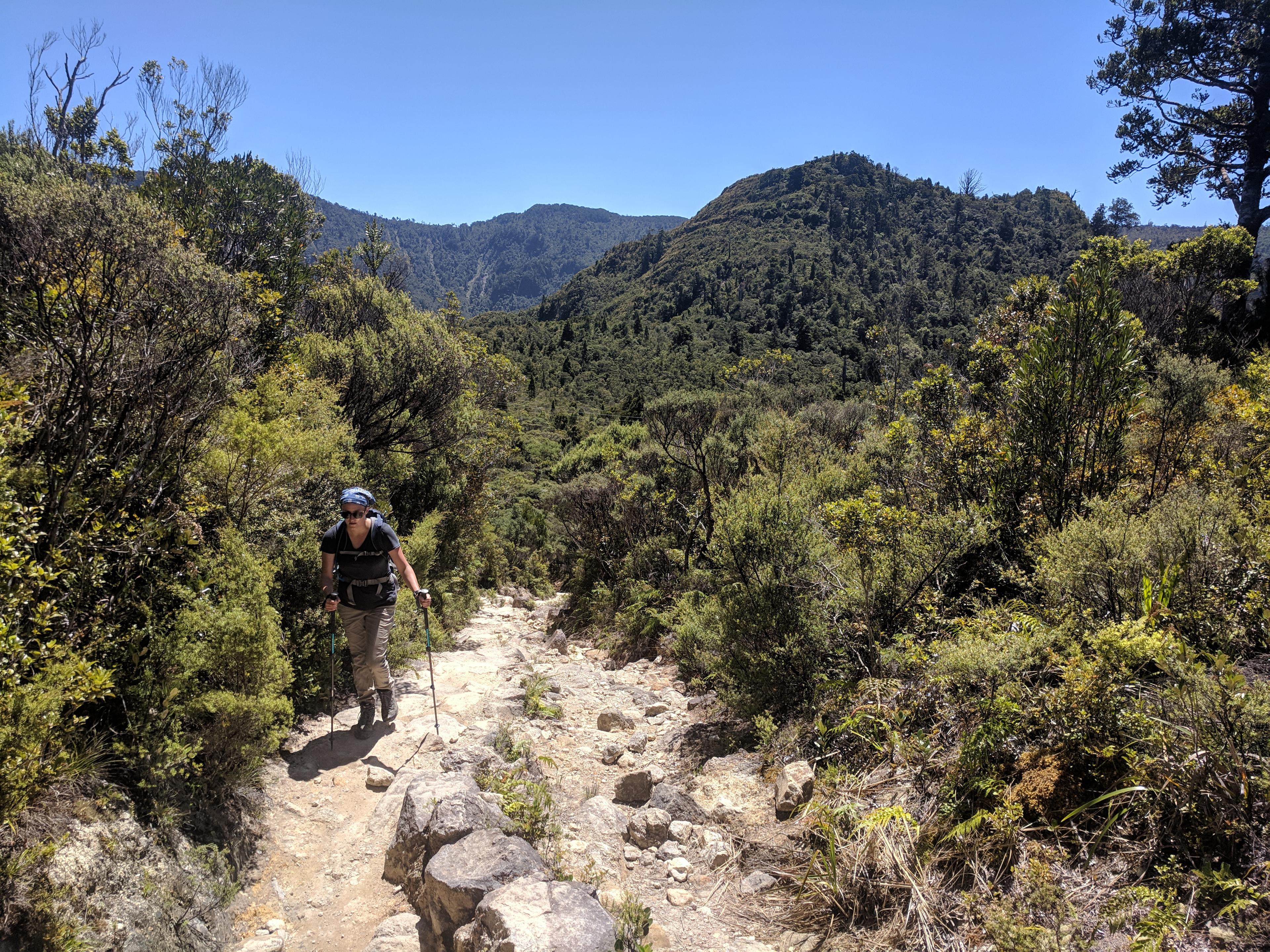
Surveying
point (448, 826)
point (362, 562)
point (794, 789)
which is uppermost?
point (362, 562)

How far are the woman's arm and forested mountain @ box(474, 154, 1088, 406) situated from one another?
95.2 ft

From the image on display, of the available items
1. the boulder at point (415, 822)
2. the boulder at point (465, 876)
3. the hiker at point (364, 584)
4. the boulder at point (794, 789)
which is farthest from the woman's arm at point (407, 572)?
the boulder at point (794, 789)

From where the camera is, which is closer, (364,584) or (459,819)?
(459,819)

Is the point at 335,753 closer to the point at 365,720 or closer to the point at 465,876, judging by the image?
the point at 365,720

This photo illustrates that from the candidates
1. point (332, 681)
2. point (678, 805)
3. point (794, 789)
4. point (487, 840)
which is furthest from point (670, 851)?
point (332, 681)

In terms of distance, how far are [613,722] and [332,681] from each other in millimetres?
3230

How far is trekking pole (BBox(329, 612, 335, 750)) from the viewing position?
4934 millimetres

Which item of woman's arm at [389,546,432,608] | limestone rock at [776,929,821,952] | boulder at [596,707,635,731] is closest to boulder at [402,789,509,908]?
woman's arm at [389,546,432,608]

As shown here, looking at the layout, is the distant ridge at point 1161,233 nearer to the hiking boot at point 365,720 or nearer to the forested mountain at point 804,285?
the forested mountain at point 804,285

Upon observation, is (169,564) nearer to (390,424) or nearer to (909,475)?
(390,424)

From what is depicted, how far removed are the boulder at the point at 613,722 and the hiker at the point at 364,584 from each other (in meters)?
2.72

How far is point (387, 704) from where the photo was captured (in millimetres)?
5230

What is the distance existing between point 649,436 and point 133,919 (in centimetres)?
1382

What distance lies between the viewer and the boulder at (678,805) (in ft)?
15.4
